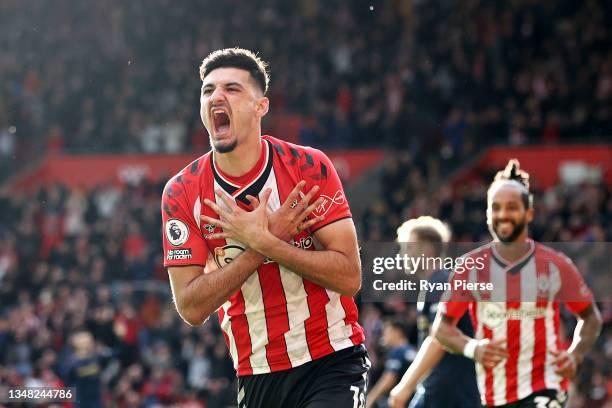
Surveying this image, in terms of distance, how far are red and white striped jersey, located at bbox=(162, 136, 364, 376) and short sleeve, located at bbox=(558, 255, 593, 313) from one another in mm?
1838

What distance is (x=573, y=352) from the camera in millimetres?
5996

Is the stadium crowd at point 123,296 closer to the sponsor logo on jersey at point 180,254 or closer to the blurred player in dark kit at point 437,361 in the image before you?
the blurred player in dark kit at point 437,361

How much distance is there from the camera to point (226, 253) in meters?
4.65

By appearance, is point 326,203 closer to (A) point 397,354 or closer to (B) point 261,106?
(B) point 261,106

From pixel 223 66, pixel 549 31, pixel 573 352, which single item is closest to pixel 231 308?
pixel 223 66

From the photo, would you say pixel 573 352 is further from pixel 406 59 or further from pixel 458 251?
pixel 406 59

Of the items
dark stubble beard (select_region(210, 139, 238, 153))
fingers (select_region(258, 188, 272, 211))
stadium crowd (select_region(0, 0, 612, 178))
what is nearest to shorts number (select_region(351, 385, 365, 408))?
fingers (select_region(258, 188, 272, 211))

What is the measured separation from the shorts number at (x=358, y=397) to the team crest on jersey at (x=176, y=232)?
927 mm

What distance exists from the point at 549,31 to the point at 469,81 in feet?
5.76

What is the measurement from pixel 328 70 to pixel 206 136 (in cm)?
278

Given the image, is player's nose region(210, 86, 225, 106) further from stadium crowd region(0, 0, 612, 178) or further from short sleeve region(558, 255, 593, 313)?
stadium crowd region(0, 0, 612, 178)

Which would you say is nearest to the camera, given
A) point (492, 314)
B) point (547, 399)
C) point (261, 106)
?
point (261, 106)

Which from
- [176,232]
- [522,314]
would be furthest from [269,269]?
[522,314]

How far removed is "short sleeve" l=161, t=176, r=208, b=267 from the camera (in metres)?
4.57
